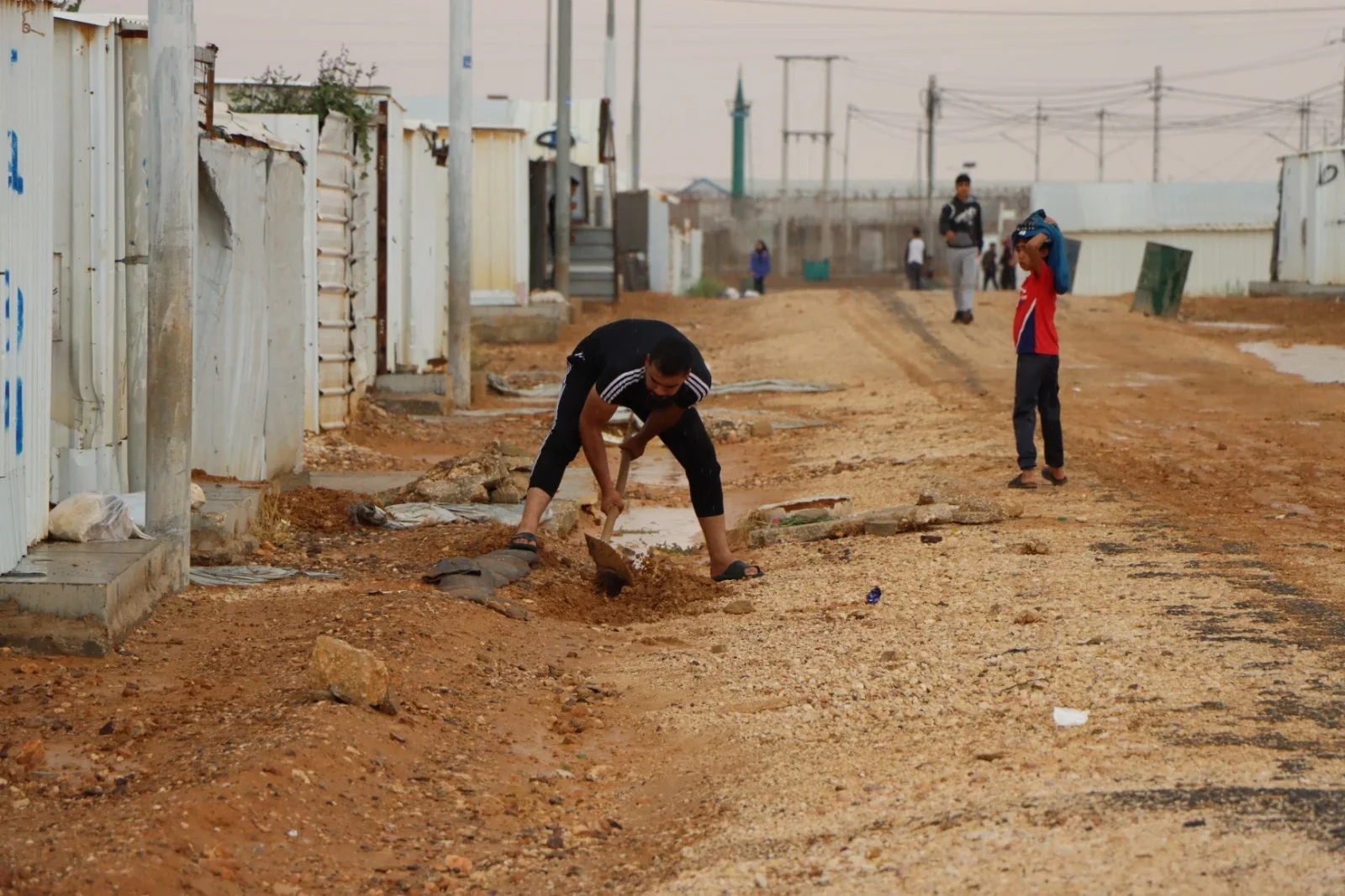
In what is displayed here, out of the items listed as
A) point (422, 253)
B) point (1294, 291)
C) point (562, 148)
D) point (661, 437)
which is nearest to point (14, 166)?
point (661, 437)

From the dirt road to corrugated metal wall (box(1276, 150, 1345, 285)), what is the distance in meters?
19.6

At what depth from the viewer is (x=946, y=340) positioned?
1998cm

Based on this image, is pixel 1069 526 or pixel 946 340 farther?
pixel 946 340

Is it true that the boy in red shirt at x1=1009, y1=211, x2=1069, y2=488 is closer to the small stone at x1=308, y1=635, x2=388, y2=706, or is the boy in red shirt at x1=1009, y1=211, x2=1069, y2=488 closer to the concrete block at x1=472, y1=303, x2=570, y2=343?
the small stone at x1=308, y1=635, x2=388, y2=706

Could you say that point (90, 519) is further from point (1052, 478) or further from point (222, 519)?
point (1052, 478)

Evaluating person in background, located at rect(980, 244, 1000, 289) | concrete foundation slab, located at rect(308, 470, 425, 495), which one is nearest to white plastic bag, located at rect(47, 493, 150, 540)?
concrete foundation slab, located at rect(308, 470, 425, 495)

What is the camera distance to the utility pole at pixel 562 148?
2247 cm

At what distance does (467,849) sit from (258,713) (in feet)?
3.22

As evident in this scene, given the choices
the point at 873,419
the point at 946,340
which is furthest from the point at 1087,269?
the point at 873,419

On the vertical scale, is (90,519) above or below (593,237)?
below

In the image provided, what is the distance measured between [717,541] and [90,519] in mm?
2610

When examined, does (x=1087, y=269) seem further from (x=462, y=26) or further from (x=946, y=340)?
(x=462, y=26)

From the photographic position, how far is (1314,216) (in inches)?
1048

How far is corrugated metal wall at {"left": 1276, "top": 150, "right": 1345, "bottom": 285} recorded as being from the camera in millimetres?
26297
